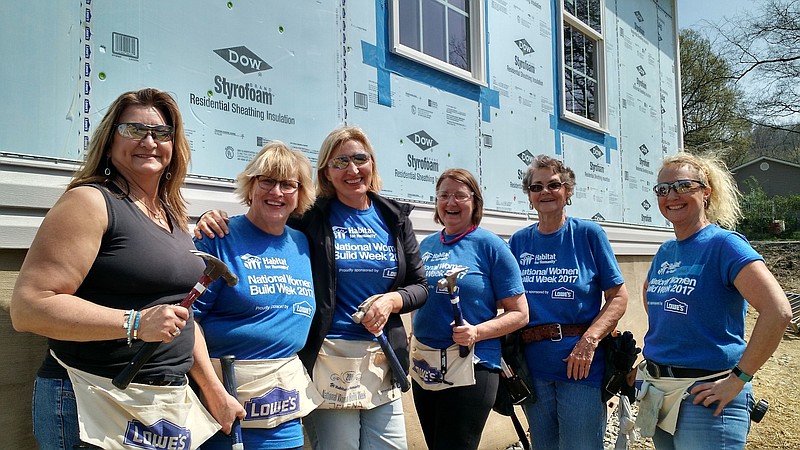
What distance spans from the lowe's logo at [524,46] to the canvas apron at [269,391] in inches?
187

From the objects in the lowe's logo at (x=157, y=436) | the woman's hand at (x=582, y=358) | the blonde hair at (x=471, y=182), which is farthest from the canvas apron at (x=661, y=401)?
the lowe's logo at (x=157, y=436)

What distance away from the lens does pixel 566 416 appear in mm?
3029

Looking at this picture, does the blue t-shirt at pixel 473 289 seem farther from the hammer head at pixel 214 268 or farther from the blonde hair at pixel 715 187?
the hammer head at pixel 214 268

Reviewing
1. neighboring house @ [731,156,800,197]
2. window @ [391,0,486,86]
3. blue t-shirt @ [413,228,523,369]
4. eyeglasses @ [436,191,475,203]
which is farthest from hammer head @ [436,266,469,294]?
neighboring house @ [731,156,800,197]

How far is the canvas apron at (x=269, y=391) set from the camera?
2.21 m

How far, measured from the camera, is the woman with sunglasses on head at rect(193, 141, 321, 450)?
7.28ft

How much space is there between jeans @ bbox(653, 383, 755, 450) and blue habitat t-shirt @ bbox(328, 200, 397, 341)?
1.39m

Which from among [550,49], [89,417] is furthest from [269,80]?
[550,49]

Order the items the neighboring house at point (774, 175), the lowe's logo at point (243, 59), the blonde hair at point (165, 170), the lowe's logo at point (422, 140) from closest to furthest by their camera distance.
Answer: the blonde hair at point (165, 170) < the lowe's logo at point (243, 59) < the lowe's logo at point (422, 140) < the neighboring house at point (774, 175)

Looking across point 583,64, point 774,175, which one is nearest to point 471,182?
point 583,64

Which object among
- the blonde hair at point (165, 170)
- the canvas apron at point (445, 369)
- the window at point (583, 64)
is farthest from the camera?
the window at point (583, 64)

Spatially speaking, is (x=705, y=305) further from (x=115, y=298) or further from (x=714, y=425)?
(x=115, y=298)

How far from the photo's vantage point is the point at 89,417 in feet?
5.79

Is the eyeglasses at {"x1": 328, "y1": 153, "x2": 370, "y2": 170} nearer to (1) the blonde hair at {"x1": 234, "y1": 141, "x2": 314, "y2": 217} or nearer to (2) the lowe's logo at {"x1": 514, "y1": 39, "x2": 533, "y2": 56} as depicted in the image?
(1) the blonde hair at {"x1": 234, "y1": 141, "x2": 314, "y2": 217}
